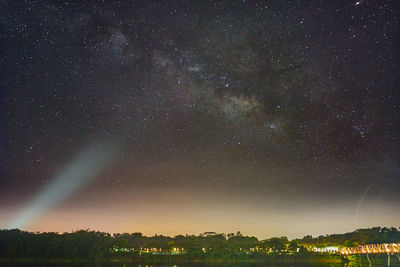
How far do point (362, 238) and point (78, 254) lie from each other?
351 ft

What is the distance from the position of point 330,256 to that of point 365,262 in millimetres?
25704

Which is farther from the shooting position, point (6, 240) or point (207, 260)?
point (207, 260)

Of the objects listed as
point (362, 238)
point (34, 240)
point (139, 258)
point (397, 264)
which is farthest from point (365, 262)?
point (34, 240)

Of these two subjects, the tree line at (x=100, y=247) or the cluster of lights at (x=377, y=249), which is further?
the tree line at (x=100, y=247)

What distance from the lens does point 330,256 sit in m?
125

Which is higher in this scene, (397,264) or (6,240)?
(6,240)

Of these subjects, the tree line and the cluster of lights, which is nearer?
the cluster of lights

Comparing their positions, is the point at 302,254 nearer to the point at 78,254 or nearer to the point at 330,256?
the point at 330,256

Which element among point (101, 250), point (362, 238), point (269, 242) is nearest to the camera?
point (101, 250)

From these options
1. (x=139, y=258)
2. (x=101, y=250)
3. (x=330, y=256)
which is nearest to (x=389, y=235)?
(x=330, y=256)

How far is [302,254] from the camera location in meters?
137

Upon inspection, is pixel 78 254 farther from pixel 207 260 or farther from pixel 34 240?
pixel 207 260

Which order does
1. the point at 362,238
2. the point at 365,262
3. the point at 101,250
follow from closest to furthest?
1. the point at 365,262
2. the point at 101,250
3. the point at 362,238

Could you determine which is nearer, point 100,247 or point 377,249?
point 377,249
